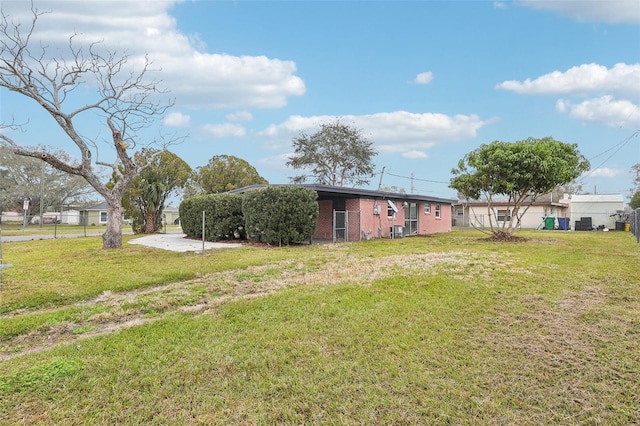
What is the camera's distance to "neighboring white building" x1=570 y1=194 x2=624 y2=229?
29.3 meters

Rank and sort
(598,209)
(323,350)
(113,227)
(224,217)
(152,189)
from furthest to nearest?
(598,209)
(152,189)
(224,217)
(113,227)
(323,350)

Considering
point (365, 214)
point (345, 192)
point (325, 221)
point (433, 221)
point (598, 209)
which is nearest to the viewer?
point (345, 192)

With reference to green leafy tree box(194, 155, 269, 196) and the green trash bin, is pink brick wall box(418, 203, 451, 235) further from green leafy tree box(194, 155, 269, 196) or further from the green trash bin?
green leafy tree box(194, 155, 269, 196)

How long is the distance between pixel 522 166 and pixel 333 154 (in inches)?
863

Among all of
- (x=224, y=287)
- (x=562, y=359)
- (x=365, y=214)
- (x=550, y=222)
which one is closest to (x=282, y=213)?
(x=365, y=214)

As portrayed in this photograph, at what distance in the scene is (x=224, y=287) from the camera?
6379mm

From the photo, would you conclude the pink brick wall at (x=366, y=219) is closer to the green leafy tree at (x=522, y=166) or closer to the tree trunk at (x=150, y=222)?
the green leafy tree at (x=522, y=166)

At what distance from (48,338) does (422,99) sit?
18906 mm

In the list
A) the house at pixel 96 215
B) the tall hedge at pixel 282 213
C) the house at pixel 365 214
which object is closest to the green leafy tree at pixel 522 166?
the house at pixel 365 214

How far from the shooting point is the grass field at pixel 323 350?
2.56m

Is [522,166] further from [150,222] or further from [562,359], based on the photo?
[150,222]

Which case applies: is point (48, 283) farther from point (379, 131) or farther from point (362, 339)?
point (379, 131)

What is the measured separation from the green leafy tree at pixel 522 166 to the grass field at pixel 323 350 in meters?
8.55

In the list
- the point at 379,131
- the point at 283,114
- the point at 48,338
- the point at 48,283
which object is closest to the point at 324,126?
the point at 379,131
